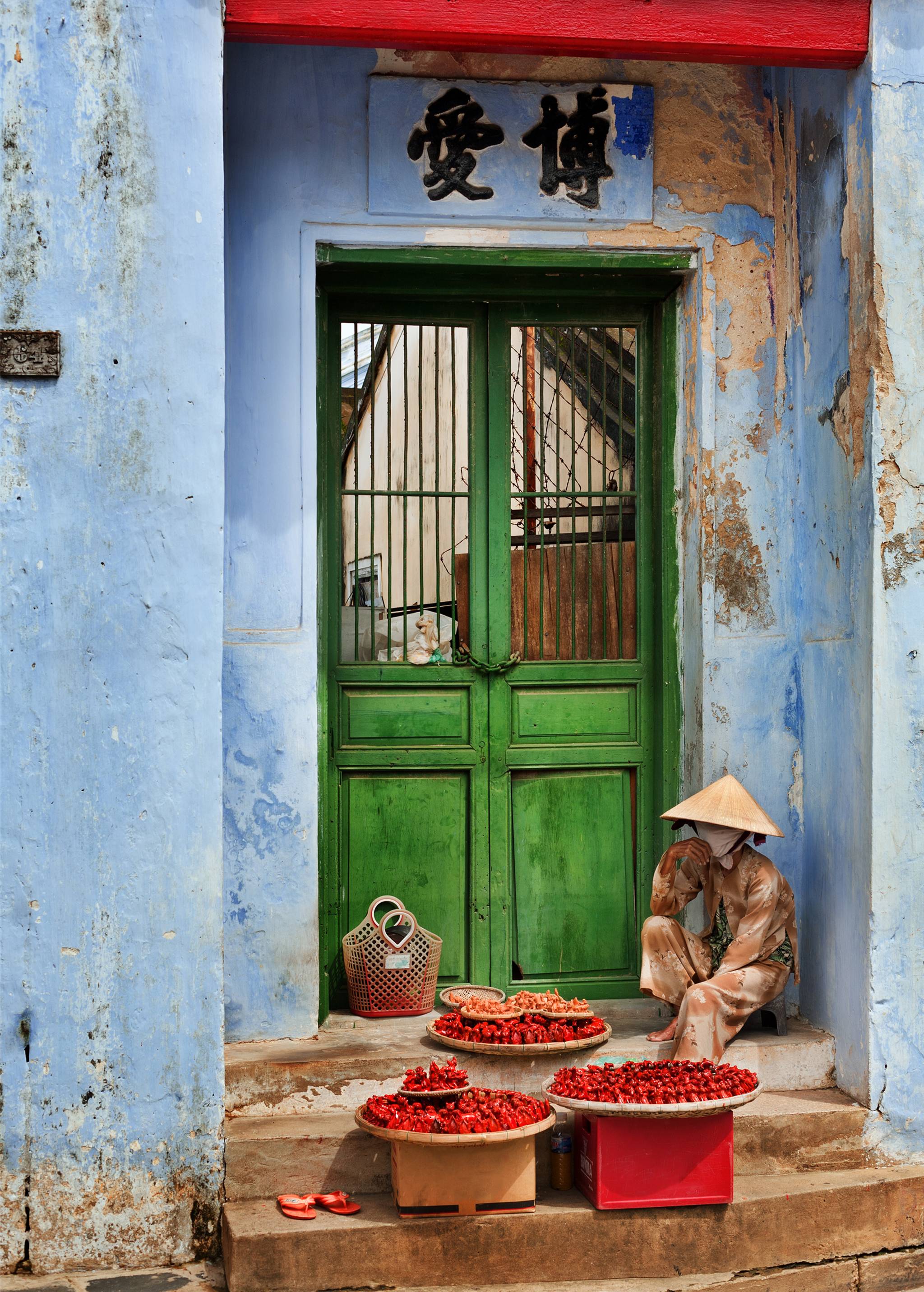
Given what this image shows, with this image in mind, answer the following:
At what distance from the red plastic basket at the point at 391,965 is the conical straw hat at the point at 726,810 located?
46.1 inches

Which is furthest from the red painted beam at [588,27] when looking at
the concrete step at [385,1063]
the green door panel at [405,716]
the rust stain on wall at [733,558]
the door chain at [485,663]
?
the concrete step at [385,1063]

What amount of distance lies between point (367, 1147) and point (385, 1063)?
33 centimetres

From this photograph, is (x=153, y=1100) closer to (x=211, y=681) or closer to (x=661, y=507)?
(x=211, y=681)

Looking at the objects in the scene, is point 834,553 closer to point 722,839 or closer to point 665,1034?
point 722,839

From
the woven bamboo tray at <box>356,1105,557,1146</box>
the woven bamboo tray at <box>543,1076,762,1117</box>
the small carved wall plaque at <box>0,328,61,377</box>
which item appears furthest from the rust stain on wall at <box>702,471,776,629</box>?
the small carved wall plaque at <box>0,328,61,377</box>

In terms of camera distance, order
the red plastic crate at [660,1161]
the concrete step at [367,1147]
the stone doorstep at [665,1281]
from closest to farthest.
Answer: the stone doorstep at [665,1281]
the red plastic crate at [660,1161]
the concrete step at [367,1147]

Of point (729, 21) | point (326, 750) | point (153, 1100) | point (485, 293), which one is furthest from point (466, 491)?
point (153, 1100)

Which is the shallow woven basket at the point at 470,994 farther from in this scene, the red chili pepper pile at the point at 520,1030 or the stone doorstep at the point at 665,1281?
the stone doorstep at the point at 665,1281

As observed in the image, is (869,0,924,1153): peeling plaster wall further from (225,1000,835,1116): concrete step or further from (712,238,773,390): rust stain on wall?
(712,238,773,390): rust stain on wall

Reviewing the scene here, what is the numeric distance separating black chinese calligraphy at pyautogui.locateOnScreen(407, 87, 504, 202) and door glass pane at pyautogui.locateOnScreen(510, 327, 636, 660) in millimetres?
717

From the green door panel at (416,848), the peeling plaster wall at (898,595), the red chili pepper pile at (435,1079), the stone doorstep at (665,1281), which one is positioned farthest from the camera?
the green door panel at (416,848)

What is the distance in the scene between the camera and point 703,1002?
15.7 ft

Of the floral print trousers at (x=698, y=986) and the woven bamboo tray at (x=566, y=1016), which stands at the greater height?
the floral print trousers at (x=698, y=986)

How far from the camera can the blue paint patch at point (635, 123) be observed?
17.8ft
